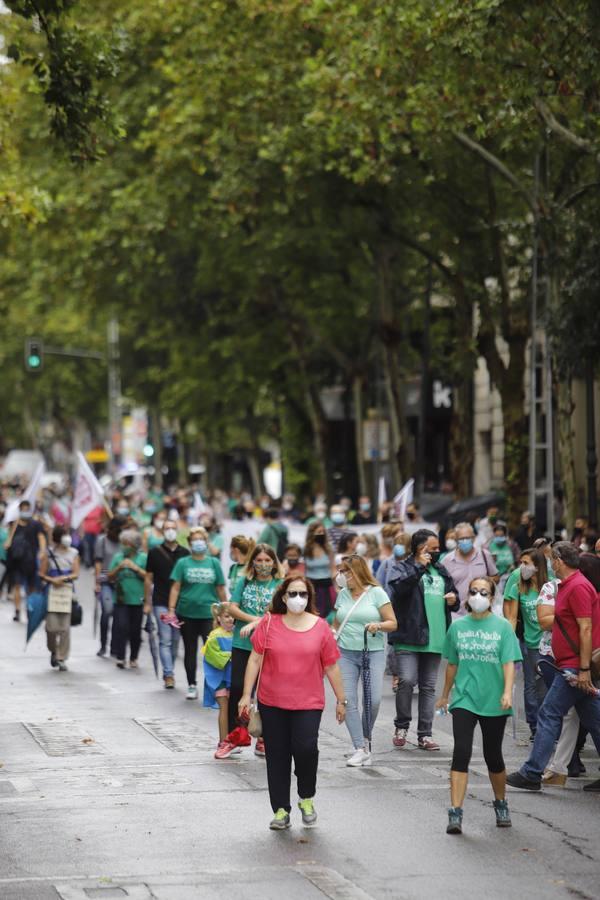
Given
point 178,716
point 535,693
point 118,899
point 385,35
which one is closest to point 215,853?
point 118,899

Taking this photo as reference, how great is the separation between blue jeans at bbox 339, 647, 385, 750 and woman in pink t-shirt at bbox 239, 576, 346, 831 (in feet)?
8.63

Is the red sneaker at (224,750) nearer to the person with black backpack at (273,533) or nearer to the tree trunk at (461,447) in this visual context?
the person with black backpack at (273,533)

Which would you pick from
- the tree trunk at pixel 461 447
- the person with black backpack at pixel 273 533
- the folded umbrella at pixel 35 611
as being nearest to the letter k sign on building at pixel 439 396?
the tree trunk at pixel 461 447

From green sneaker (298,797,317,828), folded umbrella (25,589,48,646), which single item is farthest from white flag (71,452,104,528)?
green sneaker (298,797,317,828)

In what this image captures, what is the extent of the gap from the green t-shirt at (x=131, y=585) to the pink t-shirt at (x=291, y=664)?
30.9 ft

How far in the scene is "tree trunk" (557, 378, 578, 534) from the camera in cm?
2464

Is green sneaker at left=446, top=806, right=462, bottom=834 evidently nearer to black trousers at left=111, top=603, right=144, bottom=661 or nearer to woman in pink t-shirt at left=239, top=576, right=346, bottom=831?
woman in pink t-shirt at left=239, top=576, right=346, bottom=831

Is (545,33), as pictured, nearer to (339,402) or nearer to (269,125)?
(269,125)

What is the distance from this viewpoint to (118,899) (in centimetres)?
877

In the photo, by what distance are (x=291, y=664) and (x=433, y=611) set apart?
389cm

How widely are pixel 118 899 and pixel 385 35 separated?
14798 mm

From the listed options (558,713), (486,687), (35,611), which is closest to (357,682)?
(558,713)

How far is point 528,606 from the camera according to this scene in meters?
14.0

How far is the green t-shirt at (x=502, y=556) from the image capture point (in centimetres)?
2120
